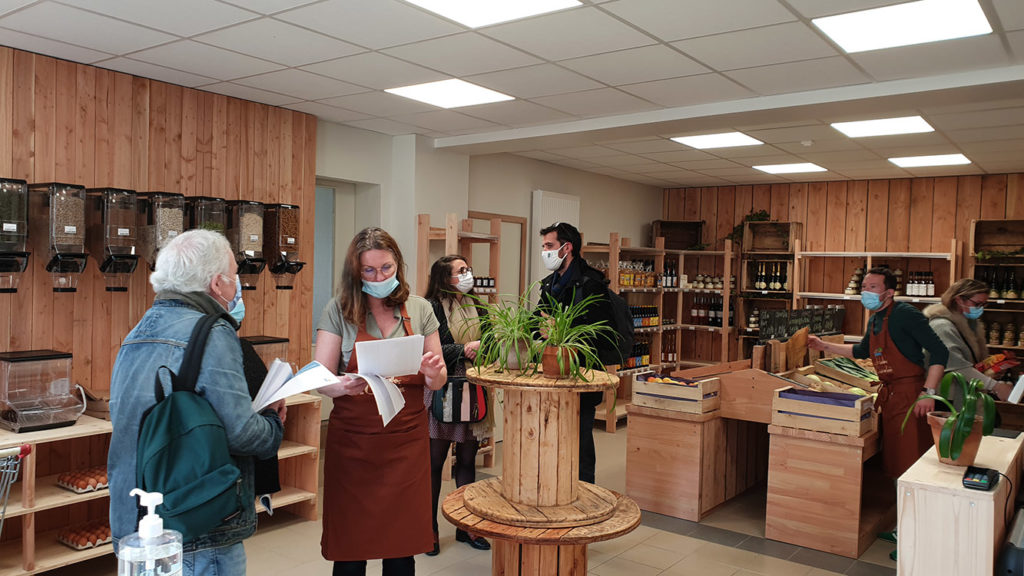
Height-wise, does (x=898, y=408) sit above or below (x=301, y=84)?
below

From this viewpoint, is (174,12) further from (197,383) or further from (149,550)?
(149,550)

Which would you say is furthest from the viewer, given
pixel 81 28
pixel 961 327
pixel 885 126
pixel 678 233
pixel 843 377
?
pixel 678 233

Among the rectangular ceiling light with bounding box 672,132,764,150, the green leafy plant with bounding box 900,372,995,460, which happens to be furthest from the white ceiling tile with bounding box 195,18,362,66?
the rectangular ceiling light with bounding box 672,132,764,150

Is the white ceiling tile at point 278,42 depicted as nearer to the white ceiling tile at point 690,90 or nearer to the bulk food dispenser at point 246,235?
the bulk food dispenser at point 246,235

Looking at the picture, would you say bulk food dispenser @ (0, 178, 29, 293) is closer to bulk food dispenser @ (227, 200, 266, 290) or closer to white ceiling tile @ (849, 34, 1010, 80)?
bulk food dispenser @ (227, 200, 266, 290)

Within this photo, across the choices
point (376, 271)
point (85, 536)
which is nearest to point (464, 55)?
point (376, 271)

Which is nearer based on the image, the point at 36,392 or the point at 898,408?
the point at 36,392

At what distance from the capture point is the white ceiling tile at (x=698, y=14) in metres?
3.03

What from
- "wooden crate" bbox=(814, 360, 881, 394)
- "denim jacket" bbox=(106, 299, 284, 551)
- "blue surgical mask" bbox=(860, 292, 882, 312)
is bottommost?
"wooden crate" bbox=(814, 360, 881, 394)

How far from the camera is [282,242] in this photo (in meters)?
4.71

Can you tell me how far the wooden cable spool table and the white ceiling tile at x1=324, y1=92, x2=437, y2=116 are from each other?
277 cm

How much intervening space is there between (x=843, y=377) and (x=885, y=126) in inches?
72.6

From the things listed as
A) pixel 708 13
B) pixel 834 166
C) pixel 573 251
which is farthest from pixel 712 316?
pixel 708 13

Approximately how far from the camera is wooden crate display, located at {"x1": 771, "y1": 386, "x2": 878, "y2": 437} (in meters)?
4.04
